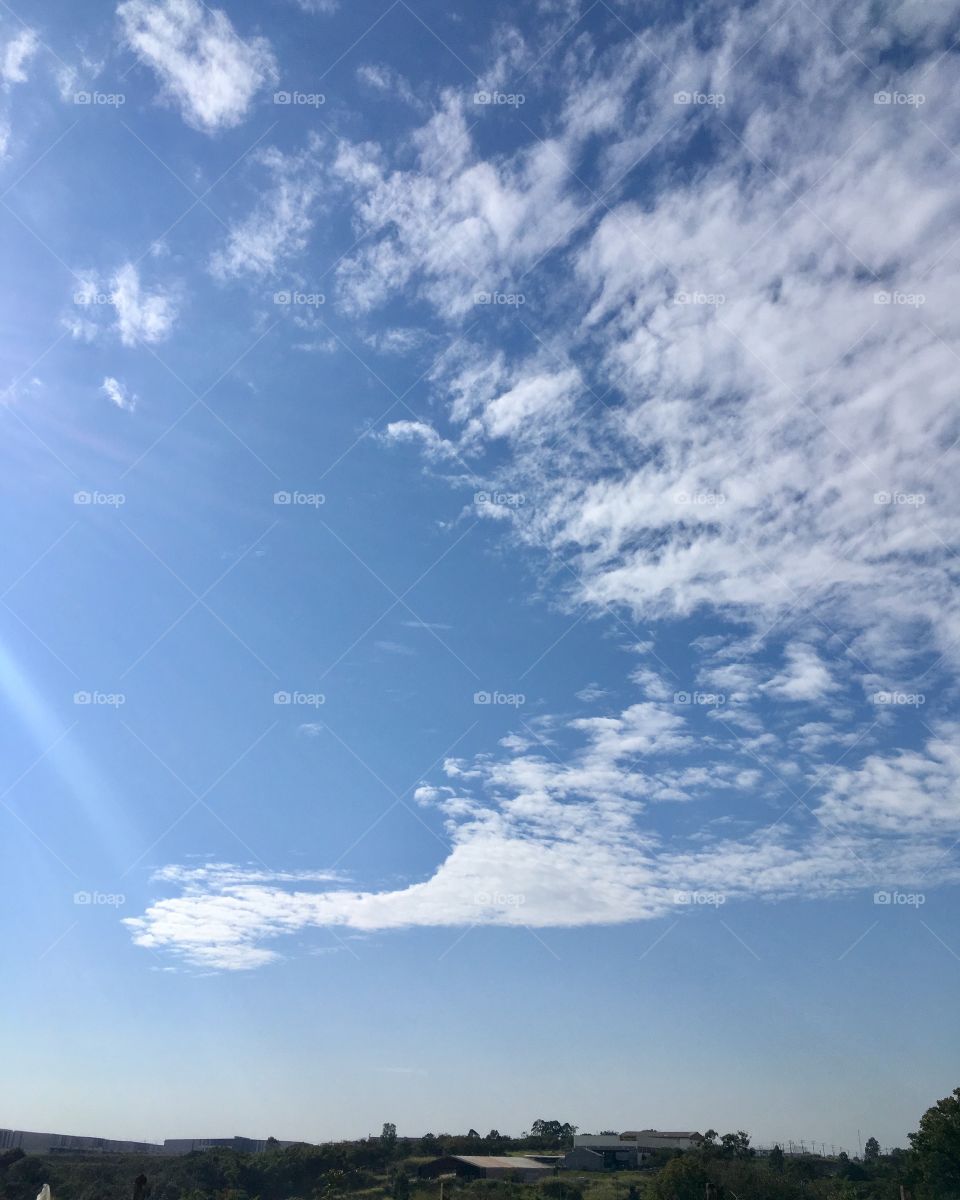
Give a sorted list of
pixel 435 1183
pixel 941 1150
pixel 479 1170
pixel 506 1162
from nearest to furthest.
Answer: pixel 941 1150
pixel 435 1183
pixel 479 1170
pixel 506 1162

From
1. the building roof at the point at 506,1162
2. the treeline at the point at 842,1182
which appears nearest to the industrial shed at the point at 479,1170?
the building roof at the point at 506,1162

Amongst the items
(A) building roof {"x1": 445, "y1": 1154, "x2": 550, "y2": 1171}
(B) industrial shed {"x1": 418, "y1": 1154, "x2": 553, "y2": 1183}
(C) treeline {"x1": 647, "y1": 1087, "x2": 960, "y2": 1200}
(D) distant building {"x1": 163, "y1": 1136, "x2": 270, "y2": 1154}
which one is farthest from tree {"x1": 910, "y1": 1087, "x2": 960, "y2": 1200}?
(D) distant building {"x1": 163, "y1": 1136, "x2": 270, "y2": 1154}

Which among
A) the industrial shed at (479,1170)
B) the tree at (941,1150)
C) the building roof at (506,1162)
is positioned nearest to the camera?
the tree at (941,1150)

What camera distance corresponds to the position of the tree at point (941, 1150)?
52.6 meters

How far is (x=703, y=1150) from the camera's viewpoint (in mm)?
81125

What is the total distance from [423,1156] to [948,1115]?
49.8 m

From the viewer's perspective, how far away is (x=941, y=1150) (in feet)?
175

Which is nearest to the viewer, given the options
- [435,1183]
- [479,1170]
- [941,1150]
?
[941,1150]

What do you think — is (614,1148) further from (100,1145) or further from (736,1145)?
(100,1145)

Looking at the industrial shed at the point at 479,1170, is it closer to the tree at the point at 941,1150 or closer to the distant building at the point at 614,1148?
the distant building at the point at 614,1148

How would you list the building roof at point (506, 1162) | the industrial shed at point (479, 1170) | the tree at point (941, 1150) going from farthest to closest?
the building roof at point (506, 1162) < the industrial shed at point (479, 1170) < the tree at point (941, 1150)

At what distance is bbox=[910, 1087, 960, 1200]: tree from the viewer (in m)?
52.6

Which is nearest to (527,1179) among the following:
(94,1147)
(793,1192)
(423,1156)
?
(423,1156)

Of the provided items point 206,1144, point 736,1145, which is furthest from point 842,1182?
point 206,1144
